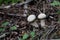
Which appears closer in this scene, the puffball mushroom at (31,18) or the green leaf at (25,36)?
the green leaf at (25,36)

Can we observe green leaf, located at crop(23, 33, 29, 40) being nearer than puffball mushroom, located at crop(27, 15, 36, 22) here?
Yes

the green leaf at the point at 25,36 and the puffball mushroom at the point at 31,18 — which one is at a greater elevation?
the puffball mushroom at the point at 31,18

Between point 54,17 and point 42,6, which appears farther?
point 42,6

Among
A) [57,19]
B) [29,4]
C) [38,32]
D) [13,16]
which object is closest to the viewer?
[38,32]

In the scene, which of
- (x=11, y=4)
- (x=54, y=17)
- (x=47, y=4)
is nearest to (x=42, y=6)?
(x=47, y=4)

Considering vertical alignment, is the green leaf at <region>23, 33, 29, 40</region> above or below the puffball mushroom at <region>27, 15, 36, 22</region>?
below

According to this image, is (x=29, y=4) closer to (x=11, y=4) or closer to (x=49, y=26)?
(x=11, y=4)

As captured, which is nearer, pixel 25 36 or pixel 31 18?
pixel 25 36

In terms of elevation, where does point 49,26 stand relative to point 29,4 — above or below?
below

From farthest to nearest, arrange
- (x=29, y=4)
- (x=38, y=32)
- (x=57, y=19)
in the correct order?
(x=29, y=4) → (x=57, y=19) → (x=38, y=32)

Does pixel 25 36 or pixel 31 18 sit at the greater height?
pixel 31 18
